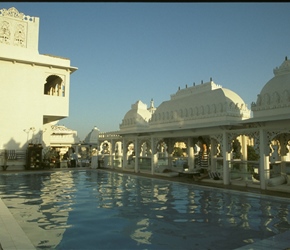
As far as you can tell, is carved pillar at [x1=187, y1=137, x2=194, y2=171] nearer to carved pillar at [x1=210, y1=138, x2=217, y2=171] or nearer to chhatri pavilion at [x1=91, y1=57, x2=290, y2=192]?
chhatri pavilion at [x1=91, y1=57, x2=290, y2=192]

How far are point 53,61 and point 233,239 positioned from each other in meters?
22.8

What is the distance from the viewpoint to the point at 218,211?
28.8 ft

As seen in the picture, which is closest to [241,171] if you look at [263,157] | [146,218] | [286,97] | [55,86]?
[263,157]

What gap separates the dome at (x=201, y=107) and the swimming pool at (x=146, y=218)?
5.31m

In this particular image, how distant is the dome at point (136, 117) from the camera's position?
24.0 meters

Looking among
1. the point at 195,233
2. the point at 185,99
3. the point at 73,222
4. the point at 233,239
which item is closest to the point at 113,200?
the point at 73,222

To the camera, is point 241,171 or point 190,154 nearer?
point 241,171

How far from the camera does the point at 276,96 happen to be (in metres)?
12.9

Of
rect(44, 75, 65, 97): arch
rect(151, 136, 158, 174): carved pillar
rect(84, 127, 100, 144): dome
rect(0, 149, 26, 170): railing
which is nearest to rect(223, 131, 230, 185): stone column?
rect(151, 136, 158, 174): carved pillar

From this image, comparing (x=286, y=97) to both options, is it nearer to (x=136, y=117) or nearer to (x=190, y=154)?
(x=190, y=154)

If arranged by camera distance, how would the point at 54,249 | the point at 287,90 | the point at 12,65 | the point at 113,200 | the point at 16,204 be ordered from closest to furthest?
the point at 54,249 → the point at 16,204 → the point at 113,200 → the point at 287,90 → the point at 12,65

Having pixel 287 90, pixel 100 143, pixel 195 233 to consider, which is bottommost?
pixel 195 233

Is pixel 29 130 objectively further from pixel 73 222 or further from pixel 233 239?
pixel 233 239

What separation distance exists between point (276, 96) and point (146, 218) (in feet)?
28.9
